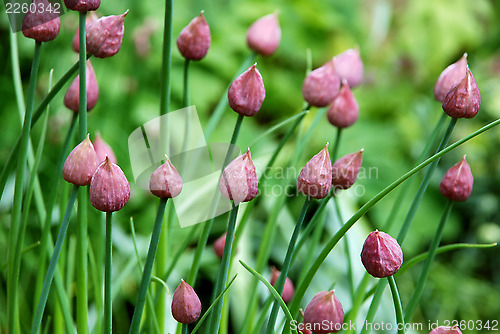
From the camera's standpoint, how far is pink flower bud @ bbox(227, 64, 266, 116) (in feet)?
1.28

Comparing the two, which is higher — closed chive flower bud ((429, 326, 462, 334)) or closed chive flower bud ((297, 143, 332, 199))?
closed chive flower bud ((297, 143, 332, 199))

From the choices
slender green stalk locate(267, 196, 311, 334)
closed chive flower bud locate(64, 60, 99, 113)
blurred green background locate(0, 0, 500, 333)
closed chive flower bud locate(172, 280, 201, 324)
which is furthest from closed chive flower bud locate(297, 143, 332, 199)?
blurred green background locate(0, 0, 500, 333)

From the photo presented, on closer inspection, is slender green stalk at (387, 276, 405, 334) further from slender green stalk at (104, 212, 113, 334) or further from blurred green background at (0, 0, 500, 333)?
blurred green background at (0, 0, 500, 333)

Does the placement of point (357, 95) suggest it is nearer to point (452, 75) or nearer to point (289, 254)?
point (452, 75)

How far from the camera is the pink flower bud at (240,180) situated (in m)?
0.33

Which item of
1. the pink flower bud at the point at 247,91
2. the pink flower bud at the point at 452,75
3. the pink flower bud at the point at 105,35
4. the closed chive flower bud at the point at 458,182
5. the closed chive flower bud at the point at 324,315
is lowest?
the closed chive flower bud at the point at 324,315

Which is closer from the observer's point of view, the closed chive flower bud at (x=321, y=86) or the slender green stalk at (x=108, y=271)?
the slender green stalk at (x=108, y=271)

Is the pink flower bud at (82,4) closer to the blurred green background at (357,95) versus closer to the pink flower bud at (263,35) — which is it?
the pink flower bud at (263,35)

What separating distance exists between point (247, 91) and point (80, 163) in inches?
4.9

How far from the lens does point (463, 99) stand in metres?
0.37

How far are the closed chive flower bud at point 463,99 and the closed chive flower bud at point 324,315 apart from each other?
0.15 metres

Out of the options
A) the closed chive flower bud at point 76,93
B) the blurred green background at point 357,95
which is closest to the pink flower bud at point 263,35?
the closed chive flower bud at point 76,93

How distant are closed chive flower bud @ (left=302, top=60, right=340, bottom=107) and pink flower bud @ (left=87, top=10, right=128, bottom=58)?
171 mm

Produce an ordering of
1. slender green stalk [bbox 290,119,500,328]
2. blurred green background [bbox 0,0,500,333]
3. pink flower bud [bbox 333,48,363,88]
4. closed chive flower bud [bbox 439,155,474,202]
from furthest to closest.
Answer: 1. blurred green background [bbox 0,0,500,333]
2. pink flower bud [bbox 333,48,363,88]
3. closed chive flower bud [bbox 439,155,474,202]
4. slender green stalk [bbox 290,119,500,328]
